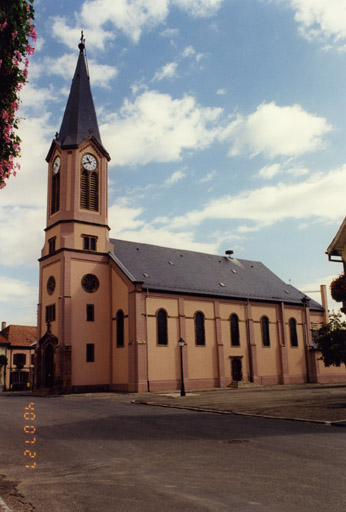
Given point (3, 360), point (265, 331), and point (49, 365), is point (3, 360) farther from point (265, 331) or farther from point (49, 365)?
point (265, 331)

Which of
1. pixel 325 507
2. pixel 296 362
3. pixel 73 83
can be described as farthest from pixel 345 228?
pixel 73 83

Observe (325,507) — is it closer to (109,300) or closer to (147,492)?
(147,492)

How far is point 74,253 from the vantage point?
40.0m

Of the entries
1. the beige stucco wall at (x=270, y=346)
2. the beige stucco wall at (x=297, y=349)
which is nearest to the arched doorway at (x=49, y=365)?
the beige stucco wall at (x=270, y=346)

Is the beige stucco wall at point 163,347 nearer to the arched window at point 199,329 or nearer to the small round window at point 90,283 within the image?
the arched window at point 199,329

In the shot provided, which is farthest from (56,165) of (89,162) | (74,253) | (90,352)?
(90,352)

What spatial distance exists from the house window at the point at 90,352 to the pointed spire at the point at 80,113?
58.4 feet

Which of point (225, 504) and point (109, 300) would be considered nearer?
point (225, 504)

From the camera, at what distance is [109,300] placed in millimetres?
41000

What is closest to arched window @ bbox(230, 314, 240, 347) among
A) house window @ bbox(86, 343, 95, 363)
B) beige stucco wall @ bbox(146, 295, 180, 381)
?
beige stucco wall @ bbox(146, 295, 180, 381)

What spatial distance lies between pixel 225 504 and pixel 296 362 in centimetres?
4433

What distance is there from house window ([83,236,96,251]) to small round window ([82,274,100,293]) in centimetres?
243

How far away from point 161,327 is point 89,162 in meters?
16.3

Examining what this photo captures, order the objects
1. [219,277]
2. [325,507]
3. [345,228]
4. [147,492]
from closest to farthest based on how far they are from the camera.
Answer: [325,507] < [147,492] < [345,228] < [219,277]
